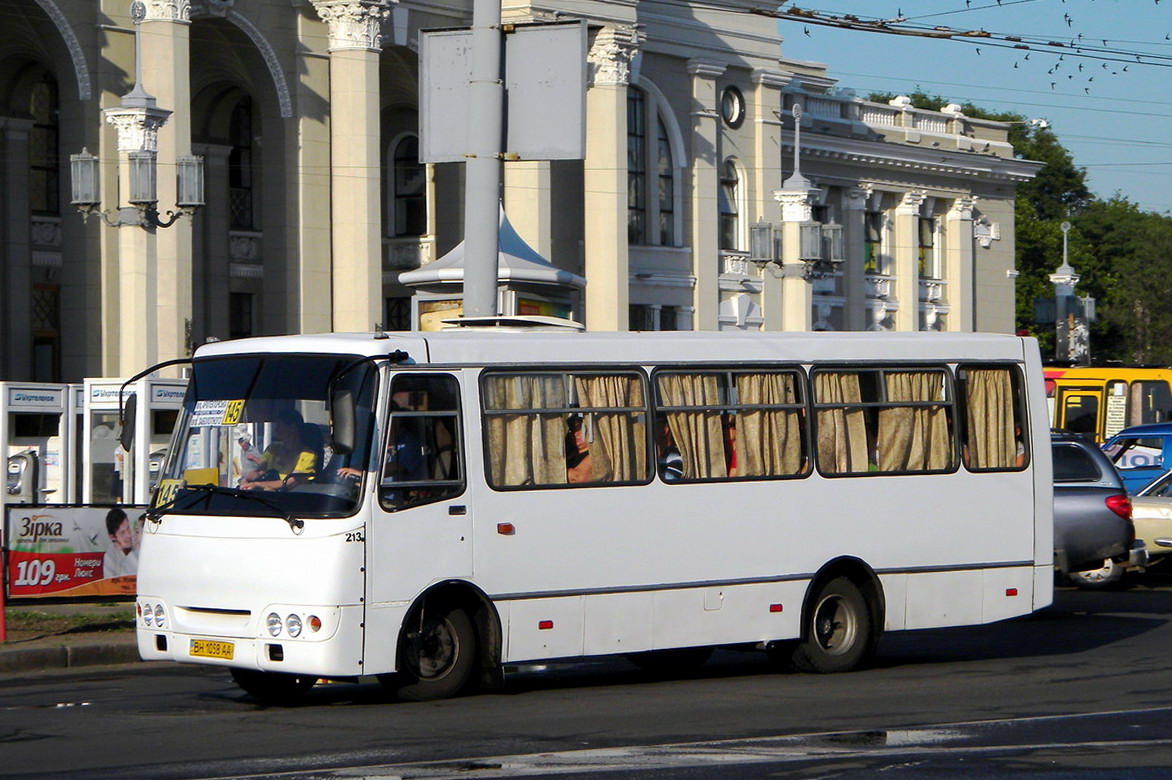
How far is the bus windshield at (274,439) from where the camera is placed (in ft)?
41.2

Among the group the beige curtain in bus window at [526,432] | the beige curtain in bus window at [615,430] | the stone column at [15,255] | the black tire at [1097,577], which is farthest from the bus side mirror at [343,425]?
the stone column at [15,255]

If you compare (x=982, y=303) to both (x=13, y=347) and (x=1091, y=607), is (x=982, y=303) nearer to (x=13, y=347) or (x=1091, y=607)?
(x=13, y=347)

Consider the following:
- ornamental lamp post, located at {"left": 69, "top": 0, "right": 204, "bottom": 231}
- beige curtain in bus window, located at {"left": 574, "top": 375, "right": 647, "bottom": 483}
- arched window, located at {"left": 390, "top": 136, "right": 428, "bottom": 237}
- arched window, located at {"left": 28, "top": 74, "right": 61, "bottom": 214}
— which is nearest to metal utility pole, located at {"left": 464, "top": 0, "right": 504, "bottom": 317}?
beige curtain in bus window, located at {"left": 574, "top": 375, "right": 647, "bottom": 483}

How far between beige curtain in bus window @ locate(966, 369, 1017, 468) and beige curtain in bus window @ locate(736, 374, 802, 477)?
176cm

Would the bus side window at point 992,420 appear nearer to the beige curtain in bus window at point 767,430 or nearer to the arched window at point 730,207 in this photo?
the beige curtain in bus window at point 767,430

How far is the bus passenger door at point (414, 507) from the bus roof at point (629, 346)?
0.24m

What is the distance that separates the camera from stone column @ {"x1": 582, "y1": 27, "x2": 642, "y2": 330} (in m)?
46.2

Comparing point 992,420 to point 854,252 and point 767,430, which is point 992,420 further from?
point 854,252

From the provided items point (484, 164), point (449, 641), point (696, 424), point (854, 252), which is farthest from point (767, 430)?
point (854, 252)

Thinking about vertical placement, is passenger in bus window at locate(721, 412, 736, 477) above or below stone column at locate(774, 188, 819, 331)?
below

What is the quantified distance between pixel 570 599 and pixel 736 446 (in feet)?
6.22

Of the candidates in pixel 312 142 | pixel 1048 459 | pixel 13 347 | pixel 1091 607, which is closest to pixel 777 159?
pixel 312 142

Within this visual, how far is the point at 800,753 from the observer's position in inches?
408

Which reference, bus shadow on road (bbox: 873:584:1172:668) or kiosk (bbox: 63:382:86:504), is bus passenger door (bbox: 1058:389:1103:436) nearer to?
bus shadow on road (bbox: 873:584:1172:668)
